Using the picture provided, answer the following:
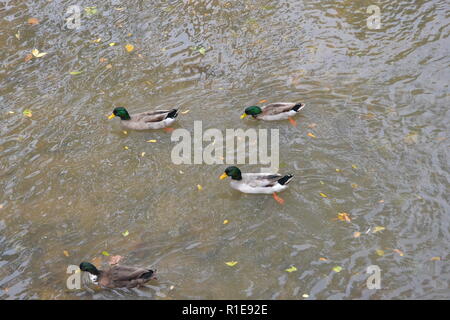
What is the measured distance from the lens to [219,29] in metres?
11.7

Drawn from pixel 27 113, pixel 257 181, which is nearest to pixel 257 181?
pixel 257 181

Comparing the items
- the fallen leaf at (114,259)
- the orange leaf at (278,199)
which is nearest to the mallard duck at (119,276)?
the fallen leaf at (114,259)

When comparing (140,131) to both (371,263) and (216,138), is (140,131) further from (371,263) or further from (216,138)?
(371,263)

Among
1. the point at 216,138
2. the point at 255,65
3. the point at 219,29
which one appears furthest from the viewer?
the point at 219,29

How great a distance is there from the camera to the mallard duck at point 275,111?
948 cm

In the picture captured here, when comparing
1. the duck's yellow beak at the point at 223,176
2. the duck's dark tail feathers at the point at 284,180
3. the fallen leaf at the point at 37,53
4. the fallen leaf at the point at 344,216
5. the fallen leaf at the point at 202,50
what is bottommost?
the fallen leaf at the point at 344,216

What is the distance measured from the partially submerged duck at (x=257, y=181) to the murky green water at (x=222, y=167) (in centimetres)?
17

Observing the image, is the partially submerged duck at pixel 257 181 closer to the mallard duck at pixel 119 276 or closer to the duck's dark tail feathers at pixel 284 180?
the duck's dark tail feathers at pixel 284 180

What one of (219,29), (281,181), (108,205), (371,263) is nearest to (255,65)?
(219,29)

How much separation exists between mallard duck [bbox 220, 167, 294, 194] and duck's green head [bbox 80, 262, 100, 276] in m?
2.50

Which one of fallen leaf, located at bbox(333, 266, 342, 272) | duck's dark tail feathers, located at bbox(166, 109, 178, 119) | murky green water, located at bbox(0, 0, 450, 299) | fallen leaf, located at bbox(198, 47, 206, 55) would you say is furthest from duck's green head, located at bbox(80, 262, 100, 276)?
fallen leaf, located at bbox(198, 47, 206, 55)

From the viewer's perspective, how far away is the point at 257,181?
330 inches
